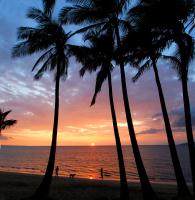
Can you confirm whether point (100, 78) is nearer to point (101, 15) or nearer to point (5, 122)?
point (101, 15)

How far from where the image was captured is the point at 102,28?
51.8 ft

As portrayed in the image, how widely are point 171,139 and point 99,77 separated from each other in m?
5.19

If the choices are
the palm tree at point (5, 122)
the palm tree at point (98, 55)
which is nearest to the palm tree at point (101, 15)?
the palm tree at point (98, 55)

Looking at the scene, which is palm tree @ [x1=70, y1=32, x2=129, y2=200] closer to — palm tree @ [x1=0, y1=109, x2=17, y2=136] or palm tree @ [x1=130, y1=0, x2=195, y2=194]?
palm tree @ [x1=130, y1=0, x2=195, y2=194]

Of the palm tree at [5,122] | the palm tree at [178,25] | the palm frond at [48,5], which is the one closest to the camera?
the palm tree at [178,25]

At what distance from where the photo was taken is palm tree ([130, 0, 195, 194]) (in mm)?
12383

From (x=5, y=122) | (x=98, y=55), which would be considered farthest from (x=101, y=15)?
(x=5, y=122)

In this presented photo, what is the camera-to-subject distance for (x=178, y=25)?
43.1 feet

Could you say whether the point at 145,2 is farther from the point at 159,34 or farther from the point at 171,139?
the point at 171,139

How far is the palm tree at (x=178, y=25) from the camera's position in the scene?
12.4m

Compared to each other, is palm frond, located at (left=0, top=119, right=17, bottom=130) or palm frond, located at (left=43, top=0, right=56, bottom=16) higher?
palm frond, located at (left=43, top=0, right=56, bottom=16)

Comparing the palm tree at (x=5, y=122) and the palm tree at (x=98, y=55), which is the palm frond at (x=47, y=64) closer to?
the palm tree at (x=98, y=55)

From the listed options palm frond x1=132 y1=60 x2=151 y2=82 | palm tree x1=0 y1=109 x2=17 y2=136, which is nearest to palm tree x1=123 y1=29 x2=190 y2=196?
palm frond x1=132 y1=60 x2=151 y2=82

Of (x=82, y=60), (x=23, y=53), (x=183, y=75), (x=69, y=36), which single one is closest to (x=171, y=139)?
(x=183, y=75)
